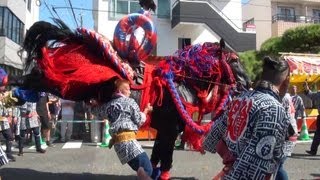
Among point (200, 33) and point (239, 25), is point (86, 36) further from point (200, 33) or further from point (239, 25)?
point (239, 25)

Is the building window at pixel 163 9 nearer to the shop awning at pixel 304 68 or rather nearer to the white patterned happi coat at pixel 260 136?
the shop awning at pixel 304 68

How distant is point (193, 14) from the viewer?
2681cm

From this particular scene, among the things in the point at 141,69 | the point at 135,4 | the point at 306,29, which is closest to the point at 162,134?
the point at 141,69

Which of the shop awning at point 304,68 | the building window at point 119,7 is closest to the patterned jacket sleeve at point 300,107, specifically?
the shop awning at point 304,68

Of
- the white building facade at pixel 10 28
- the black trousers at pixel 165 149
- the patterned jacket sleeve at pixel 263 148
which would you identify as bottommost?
the black trousers at pixel 165 149

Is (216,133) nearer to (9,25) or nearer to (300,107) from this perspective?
(300,107)

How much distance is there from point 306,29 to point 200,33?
20.9 feet

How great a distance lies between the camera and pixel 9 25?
2738cm

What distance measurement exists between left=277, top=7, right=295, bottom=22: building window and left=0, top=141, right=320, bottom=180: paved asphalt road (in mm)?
25990

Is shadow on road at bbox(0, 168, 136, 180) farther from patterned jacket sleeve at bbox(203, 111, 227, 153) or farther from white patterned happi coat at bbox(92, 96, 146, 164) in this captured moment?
patterned jacket sleeve at bbox(203, 111, 227, 153)

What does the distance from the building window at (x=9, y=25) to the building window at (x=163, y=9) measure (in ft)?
26.1

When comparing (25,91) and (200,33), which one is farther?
(200,33)

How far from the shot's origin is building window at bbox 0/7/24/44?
26203 mm

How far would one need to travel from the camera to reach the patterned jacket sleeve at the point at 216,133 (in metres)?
3.52
